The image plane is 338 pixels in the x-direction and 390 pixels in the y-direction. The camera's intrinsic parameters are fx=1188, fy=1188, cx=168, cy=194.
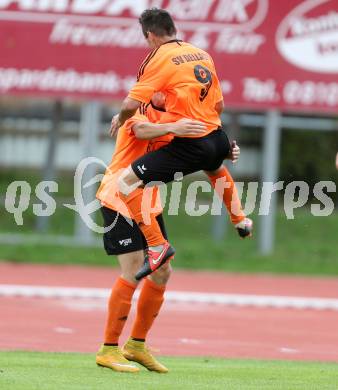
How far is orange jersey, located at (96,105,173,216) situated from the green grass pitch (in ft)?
4.01

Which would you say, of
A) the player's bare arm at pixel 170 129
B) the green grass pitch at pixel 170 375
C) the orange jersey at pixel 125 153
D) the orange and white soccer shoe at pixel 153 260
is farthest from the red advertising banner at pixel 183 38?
the orange and white soccer shoe at pixel 153 260

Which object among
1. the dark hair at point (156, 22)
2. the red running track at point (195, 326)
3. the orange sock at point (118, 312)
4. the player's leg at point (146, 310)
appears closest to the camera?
the dark hair at point (156, 22)

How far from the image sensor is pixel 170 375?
8422 mm

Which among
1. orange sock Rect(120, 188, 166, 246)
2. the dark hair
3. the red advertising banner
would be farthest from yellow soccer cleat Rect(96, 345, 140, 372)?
the red advertising banner

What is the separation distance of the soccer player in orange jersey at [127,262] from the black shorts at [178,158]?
0.41 feet

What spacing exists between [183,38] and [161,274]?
37.4 feet

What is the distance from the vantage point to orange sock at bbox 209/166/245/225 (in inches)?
348

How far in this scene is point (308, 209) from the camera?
26.6 metres

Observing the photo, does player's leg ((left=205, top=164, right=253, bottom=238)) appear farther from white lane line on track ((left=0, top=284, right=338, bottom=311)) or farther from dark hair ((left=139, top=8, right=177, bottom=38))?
white lane line on track ((left=0, top=284, right=338, bottom=311))

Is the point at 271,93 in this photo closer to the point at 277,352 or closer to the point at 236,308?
the point at 236,308

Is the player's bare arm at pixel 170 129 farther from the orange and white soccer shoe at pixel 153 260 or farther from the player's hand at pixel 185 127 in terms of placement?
the orange and white soccer shoe at pixel 153 260

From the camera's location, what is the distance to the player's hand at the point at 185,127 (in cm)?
827

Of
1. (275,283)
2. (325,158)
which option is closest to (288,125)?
(325,158)

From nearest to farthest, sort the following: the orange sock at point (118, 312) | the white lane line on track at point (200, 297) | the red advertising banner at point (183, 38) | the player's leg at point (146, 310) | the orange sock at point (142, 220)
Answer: the orange sock at point (142, 220), the orange sock at point (118, 312), the player's leg at point (146, 310), the white lane line on track at point (200, 297), the red advertising banner at point (183, 38)
